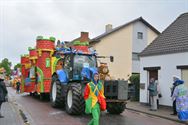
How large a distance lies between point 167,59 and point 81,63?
17.2 ft

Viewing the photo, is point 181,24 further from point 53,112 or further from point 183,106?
point 53,112

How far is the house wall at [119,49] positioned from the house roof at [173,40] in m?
15.3

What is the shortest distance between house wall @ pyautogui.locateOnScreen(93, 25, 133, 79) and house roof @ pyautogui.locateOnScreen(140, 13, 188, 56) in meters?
15.3

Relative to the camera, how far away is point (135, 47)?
120ft

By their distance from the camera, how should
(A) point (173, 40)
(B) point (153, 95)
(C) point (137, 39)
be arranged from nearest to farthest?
(B) point (153, 95) < (A) point (173, 40) < (C) point (137, 39)

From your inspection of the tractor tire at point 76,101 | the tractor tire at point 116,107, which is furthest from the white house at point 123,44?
the tractor tire at point 76,101

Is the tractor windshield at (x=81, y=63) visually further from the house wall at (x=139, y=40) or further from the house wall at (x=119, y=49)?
the house wall at (x=139, y=40)

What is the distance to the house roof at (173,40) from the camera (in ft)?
56.1

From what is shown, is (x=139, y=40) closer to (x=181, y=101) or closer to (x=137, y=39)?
(x=137, y=39)

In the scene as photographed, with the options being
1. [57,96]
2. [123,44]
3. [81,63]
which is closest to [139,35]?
[123,44]

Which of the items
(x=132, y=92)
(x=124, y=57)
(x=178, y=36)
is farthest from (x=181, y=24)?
(x=124, y=57)

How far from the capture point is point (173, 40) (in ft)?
A: 59.5

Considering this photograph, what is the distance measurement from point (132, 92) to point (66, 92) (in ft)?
29.2

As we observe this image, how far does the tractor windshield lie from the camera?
571 inches
